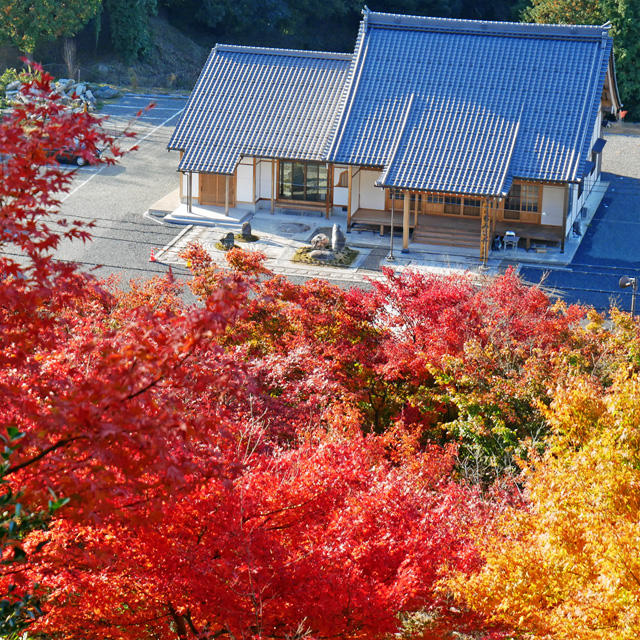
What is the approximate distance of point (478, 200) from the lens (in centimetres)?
2928

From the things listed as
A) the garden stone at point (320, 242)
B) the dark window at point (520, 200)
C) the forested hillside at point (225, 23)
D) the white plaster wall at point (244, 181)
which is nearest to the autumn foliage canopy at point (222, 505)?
the garden stone at point (320, 242)

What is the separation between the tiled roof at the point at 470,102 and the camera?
27625 millimetres

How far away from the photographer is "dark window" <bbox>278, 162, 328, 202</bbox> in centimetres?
3091

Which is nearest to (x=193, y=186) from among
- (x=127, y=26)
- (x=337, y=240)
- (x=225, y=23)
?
(x=337, y=240)

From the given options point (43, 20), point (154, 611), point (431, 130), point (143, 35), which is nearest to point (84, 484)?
point (154, 611)

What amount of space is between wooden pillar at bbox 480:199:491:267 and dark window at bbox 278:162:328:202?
5767 mm

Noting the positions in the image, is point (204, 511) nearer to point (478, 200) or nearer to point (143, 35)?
point (478, 200)

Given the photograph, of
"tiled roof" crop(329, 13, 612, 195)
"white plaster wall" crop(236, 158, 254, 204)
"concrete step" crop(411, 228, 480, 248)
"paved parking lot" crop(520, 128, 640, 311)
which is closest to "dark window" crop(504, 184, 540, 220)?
"tiled roof" crop(329, 13, 612, 195)

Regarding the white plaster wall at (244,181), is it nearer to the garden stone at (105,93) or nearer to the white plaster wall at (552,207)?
the white plaster wall at (552,207)

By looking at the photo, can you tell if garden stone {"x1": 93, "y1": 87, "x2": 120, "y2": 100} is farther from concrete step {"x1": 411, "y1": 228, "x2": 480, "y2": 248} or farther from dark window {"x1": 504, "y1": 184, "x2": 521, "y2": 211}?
dark window {"x1": 504, "y1": 184, "x2": 521, "y2": 211}

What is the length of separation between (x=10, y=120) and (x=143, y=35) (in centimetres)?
4650

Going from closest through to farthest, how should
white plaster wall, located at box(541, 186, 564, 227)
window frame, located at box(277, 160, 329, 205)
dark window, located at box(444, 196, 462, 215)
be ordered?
white plaster wall, located at box(541, 186, 564, 227)
dark window, located at box(444, 196, 462, 215)
window frame, located at box(277, 160, 329, 205)

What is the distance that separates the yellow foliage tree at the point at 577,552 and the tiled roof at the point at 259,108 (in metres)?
20.9

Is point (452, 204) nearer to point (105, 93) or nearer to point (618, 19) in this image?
point (618, 19)
